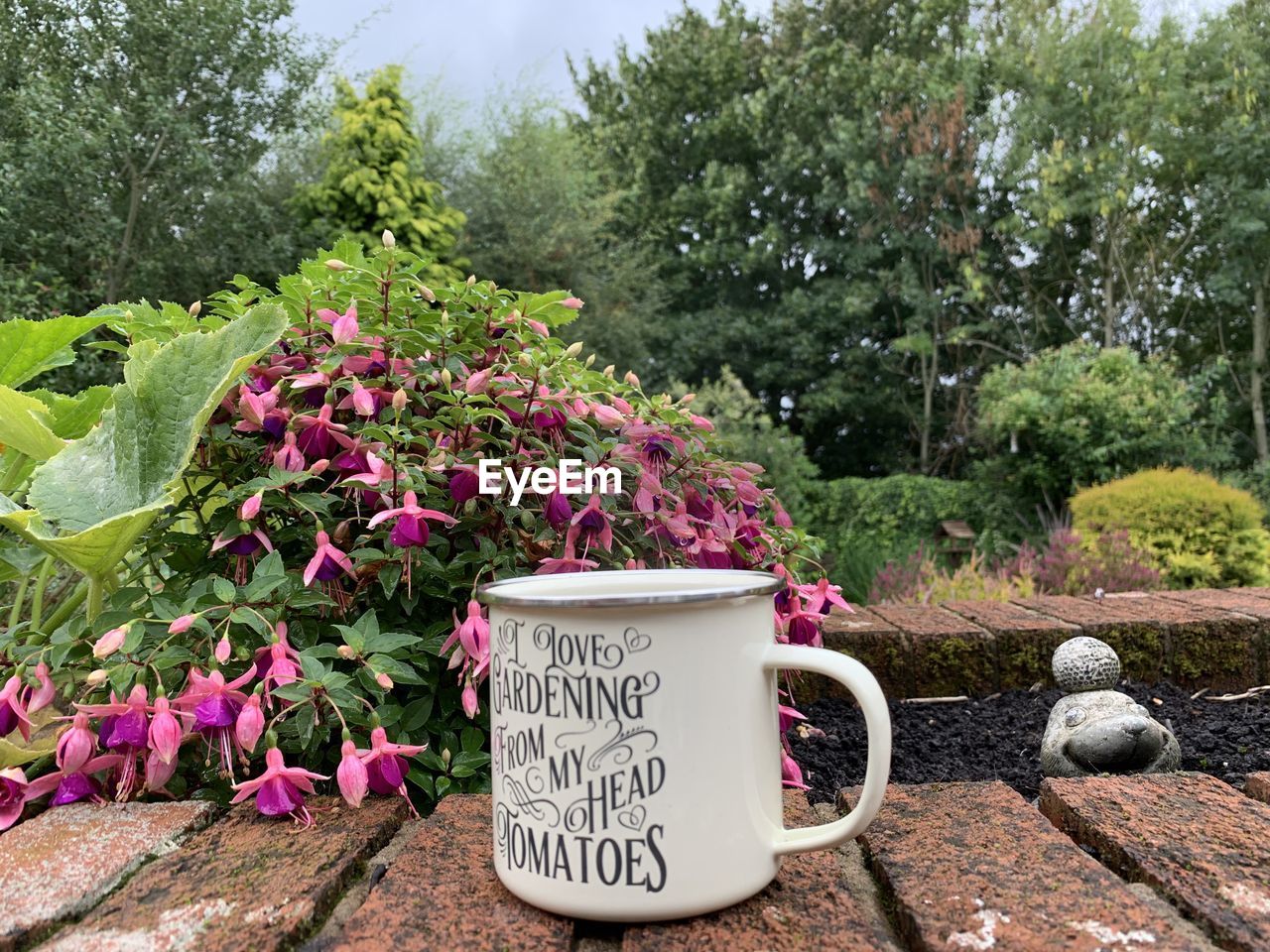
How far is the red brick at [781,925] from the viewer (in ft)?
1.88

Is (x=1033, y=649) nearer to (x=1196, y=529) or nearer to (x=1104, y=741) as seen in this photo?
(x=1104, y=741)

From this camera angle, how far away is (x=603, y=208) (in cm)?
1109

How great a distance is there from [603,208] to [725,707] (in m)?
11.1

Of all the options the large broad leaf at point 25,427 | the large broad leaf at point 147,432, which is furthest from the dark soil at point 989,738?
the large broad leaf at point 25,427

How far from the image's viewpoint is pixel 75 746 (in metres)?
0.77

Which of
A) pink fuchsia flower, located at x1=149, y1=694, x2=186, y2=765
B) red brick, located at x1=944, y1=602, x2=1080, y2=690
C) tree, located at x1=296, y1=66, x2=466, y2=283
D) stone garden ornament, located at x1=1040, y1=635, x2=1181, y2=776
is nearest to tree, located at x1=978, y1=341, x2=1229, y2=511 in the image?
tree, located at x1=296, y1=66, x2=466, y2=283

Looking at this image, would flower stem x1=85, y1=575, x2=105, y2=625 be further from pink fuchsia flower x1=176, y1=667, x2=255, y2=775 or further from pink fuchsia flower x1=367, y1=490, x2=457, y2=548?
pink fuchsia flower x1=367, y1=490, x2=457, y2=548

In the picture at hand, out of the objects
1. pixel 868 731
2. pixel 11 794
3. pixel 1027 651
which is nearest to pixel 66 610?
pixel 11 794

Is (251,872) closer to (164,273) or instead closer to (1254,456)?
(164,273)

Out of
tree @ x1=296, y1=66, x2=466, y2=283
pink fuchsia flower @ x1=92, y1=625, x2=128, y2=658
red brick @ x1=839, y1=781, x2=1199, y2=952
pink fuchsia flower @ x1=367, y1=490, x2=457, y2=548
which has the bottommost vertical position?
red brick @ x1=839, y1=781, x2=1199, y2=952

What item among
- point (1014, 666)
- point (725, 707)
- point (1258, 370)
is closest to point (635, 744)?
point (725, 707)

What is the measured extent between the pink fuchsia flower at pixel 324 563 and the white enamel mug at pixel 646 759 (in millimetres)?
318

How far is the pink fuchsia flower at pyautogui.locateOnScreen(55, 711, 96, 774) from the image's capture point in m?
0.77

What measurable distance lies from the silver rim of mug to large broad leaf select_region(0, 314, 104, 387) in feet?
2.42
